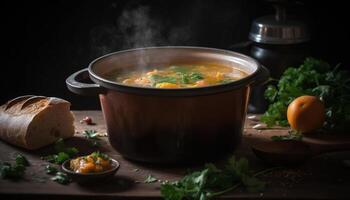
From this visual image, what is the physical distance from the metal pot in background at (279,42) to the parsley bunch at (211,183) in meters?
1.16

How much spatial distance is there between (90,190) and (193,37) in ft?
5.78

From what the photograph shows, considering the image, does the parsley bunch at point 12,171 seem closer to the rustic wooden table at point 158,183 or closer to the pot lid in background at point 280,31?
the rustic wooden table at point 158,183

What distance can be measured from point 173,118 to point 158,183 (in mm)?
255

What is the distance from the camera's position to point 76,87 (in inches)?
96.3

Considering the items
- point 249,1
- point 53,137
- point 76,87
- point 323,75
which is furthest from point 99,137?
point 249,1

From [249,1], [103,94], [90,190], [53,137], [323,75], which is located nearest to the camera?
[90,190]

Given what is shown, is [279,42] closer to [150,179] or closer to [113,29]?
[113,29]

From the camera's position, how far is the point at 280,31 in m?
3.24

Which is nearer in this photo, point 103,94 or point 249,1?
point 103,94

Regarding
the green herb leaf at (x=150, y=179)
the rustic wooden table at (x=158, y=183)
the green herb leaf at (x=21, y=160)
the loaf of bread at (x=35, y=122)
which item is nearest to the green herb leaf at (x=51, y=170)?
the rustic wooden table at (x=158, y=183)

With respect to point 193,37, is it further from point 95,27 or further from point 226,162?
point 226,162

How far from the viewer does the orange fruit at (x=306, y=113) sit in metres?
2.65

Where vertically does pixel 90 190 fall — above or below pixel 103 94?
below

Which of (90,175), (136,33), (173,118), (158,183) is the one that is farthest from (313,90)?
(136,33)
